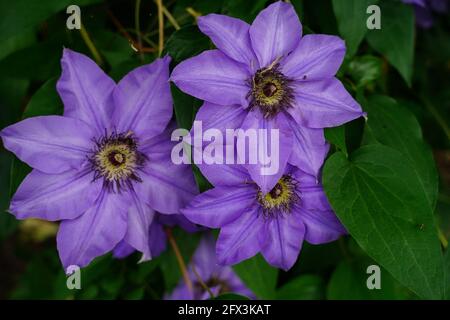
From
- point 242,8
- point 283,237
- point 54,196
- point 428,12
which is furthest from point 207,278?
point 428,12

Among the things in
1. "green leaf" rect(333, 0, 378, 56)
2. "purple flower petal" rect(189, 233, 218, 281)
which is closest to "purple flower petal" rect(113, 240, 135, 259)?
"purple flower petal" rect(189, 233, 218, 281)

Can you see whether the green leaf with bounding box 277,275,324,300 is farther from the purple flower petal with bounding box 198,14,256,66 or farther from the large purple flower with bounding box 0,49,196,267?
the purple flower petal with bounding box 198,14,256,66

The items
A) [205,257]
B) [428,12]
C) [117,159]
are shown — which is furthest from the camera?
[428,12]

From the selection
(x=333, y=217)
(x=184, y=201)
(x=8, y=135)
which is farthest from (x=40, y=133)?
(x=333, y=217)

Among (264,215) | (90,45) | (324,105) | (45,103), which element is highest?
(90,45)

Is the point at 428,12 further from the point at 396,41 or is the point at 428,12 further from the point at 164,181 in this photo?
the point at 164,181

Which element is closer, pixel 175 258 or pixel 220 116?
pixel 220 116
